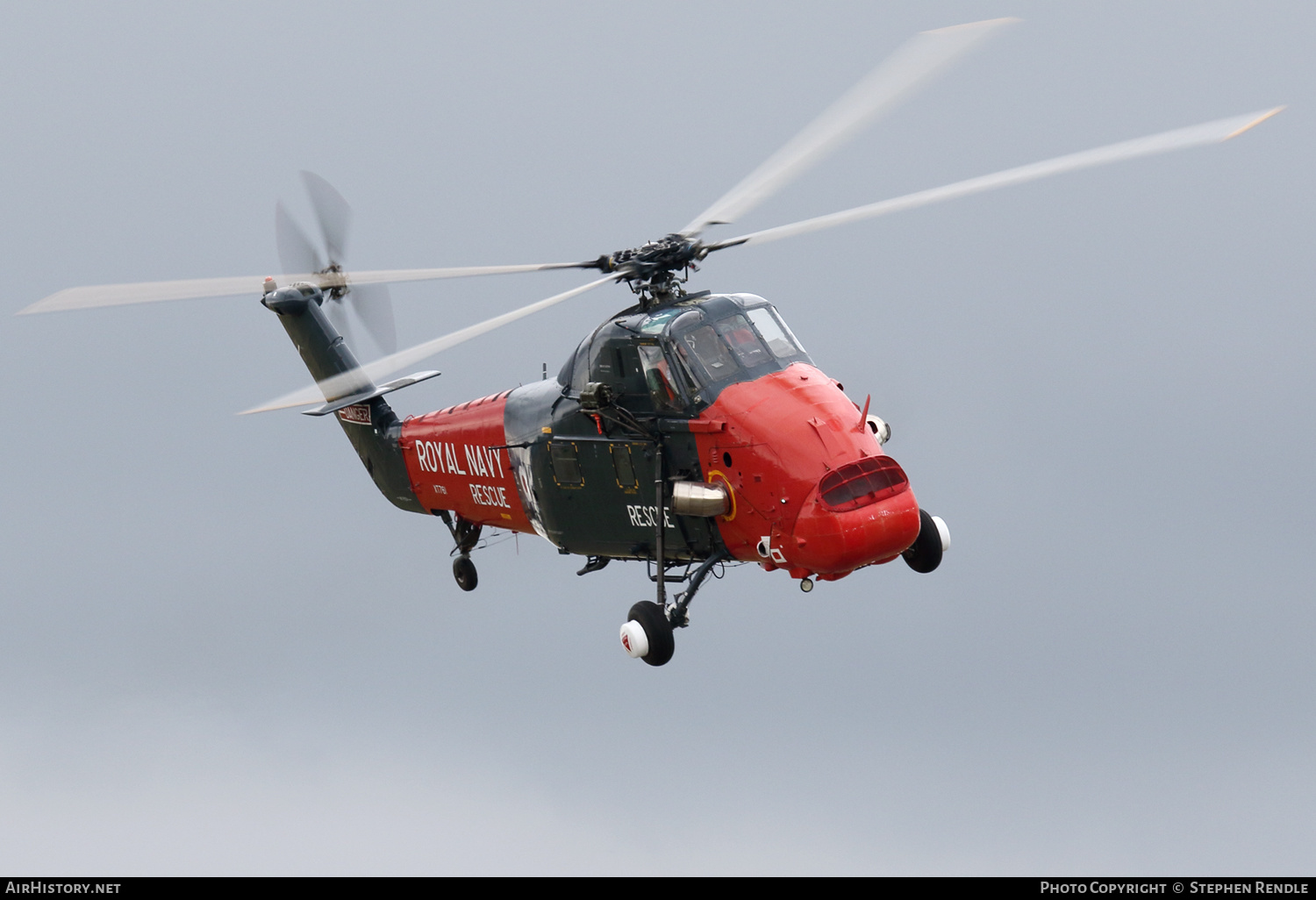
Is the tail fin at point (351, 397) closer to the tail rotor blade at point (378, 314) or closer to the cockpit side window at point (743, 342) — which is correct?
the tail rotor blade at point (378, 314)

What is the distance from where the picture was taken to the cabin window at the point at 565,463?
23.1 meters

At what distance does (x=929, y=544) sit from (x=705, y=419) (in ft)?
13.9

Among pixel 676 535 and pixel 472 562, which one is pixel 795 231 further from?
pixel 472 562

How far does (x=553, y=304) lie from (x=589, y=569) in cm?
540

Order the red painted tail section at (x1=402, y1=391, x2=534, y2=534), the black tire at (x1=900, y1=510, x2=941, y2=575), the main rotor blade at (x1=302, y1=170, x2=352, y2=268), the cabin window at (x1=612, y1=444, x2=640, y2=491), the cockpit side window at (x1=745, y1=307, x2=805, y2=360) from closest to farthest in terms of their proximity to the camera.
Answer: the cockpit side window at (x1=745, y1=307, x2=805, y2=360)
the cabin window at (x1=612, y1=444, x2=640, y2=491)
the black tire at (x1=900, y1=510, x2=941, y2=575)
the red painted tail section at (x1=402, y1=391, x2=534, y2=534)
the main rotor blade at (x1=302, y1=170, x2=352, y2=268)

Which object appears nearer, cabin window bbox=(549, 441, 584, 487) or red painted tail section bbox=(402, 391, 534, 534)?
cabin window bbox=(549, 441, 584, 487)

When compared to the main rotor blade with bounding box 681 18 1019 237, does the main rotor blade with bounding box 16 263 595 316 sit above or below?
below

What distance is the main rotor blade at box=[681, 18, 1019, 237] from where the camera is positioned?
21.1 m

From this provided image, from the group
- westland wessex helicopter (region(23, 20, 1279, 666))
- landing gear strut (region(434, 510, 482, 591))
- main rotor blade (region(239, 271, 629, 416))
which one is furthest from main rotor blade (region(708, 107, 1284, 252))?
landing gear strut (region(434, 510, 482, 591))

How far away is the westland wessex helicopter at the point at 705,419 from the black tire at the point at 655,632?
0.02m

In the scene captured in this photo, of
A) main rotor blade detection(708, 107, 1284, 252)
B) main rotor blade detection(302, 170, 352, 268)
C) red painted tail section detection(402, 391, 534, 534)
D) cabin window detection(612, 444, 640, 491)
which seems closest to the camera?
main rotor blade detection(708, 107, 1284, 252)

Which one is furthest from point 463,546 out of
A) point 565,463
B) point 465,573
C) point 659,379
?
point 659,379

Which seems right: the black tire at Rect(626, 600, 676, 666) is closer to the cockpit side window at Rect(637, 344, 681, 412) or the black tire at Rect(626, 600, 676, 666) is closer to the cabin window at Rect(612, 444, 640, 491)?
the cabin window at Rect(612, 444, 640, 491)

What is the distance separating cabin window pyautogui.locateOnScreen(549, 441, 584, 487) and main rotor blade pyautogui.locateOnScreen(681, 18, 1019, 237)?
4712 millimetres
